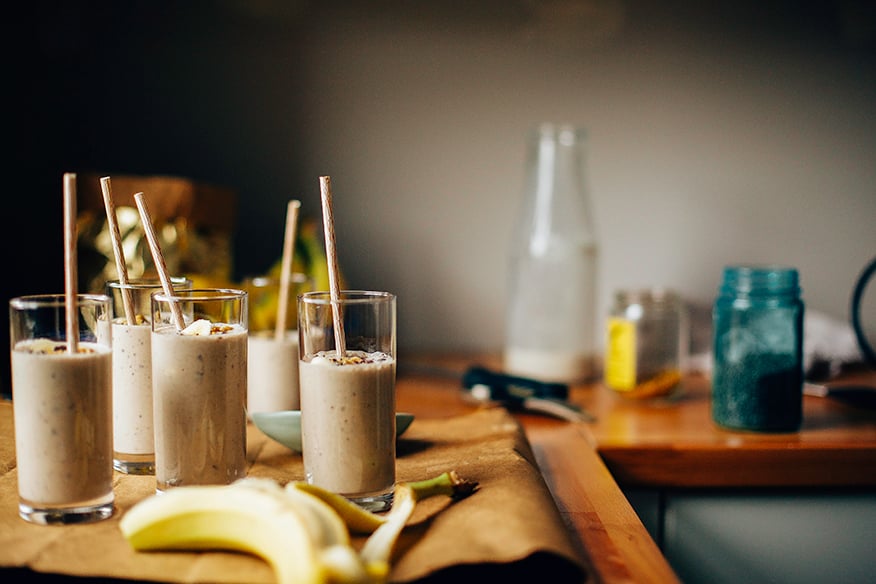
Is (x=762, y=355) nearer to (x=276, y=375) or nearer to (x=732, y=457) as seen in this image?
(x=732, y=457)

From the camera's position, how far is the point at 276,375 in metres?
1.09

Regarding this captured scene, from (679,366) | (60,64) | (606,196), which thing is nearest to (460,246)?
(606,196)

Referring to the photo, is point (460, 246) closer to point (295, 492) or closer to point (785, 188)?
point (785, 188)

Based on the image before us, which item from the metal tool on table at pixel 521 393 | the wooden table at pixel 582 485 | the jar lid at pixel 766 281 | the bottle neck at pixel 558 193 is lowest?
the wooden table at pixel 582 485

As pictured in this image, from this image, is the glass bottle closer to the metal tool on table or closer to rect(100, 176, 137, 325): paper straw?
the metal tool on table

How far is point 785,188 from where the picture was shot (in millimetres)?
1717

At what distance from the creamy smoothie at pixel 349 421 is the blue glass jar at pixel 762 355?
60cm

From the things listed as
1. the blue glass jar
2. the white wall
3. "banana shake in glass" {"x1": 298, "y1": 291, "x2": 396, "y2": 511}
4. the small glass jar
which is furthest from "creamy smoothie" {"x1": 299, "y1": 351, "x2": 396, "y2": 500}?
the white wall

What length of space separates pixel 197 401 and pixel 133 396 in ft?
0.49

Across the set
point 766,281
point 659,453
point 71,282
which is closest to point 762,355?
point 766,281

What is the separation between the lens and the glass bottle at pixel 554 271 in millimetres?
1494

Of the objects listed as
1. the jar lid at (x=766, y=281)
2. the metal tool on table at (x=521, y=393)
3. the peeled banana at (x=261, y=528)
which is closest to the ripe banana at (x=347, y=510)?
the peeled banana at (x=261, y=528)

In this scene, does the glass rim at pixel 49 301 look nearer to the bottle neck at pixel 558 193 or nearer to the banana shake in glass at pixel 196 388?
the banana shake in glass at pixel 196 388

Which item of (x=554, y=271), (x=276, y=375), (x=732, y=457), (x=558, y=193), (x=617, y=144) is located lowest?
(x=732, y=457)
